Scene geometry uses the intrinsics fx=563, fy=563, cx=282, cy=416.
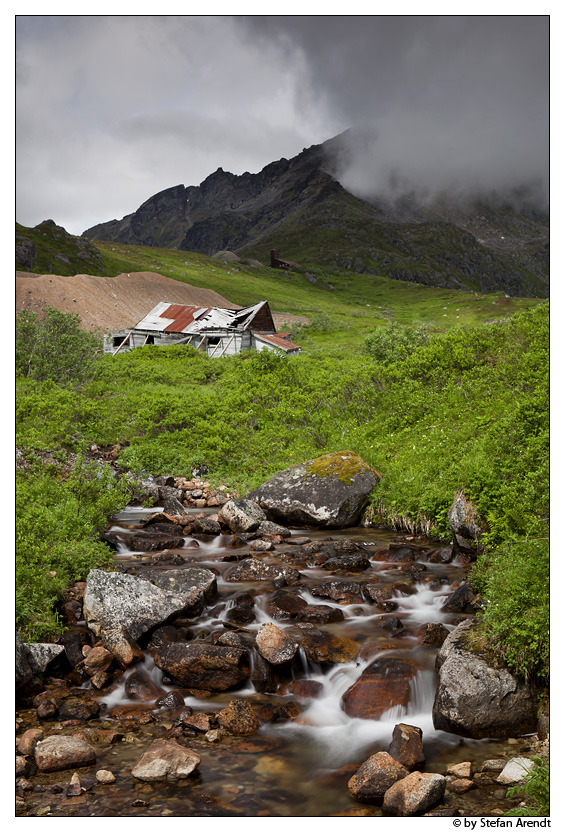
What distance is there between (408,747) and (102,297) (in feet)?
263

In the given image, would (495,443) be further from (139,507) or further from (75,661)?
(139,507)

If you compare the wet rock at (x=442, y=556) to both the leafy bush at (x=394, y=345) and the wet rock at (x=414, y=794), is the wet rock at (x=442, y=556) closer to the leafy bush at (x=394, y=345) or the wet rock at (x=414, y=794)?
the wet rock at (x=414, y=794)

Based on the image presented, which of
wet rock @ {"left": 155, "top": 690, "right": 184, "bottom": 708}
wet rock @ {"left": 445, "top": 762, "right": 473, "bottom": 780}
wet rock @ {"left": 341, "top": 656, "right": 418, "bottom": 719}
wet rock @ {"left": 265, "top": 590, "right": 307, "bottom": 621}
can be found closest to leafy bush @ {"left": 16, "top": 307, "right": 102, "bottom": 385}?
wet rock @ {"left": 265, "top": 590, "right": 307, "bottom": 621}

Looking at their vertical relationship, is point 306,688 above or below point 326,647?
below

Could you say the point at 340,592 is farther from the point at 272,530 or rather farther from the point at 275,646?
the point at 272,530

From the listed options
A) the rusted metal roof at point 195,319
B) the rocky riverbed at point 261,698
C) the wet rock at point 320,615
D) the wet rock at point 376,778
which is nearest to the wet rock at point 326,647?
the rocky riverbed at point 261,698

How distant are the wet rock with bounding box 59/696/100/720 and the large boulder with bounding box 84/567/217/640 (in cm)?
152

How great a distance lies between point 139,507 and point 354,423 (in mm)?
10085

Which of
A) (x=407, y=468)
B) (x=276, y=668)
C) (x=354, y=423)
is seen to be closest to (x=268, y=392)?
(x=354, y=423)

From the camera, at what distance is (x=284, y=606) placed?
38.5ft

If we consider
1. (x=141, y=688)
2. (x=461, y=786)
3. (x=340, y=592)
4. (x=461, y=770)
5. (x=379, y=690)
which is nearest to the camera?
(x=461, y=786)

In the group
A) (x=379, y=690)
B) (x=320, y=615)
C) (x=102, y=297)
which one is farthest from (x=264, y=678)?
(x=102, y=297)

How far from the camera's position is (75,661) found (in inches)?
386

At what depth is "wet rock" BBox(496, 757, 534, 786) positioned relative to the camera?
6613 millimetres
